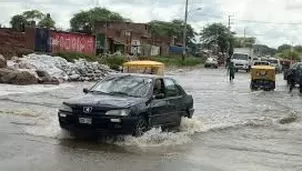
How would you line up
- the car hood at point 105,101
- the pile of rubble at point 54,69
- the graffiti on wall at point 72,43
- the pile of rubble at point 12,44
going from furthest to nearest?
the graffiti on wall at point 72,43 → the pile of rubble at point 12,44 → the pile of rubble at point 54,69 → the car hood at point 105,101

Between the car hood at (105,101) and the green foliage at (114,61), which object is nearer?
the car hood at (105,101)

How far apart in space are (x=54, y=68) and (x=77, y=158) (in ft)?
91.3

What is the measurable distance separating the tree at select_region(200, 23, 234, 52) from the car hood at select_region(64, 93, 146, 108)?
136096 millimetres

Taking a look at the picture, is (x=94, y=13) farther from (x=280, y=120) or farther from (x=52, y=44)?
(x=280, y=120)

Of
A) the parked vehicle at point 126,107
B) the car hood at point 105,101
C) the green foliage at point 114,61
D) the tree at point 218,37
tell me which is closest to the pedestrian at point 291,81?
the green foliage at point 114,61

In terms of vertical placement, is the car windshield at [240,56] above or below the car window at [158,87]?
above

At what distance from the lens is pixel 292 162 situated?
12.4 m

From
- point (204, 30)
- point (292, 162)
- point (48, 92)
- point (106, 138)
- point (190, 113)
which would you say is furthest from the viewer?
point (204, 30)

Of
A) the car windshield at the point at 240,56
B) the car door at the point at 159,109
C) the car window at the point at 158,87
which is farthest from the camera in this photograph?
the car windshield at the point at 240,56

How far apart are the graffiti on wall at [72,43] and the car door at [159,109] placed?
1571 inches

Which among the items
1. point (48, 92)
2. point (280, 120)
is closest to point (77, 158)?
point (280, 120)

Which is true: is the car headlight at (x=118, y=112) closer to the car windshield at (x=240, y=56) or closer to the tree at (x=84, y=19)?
the car windshield at (x=240, y=56)

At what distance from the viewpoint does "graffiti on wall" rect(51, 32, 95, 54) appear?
54.5 m

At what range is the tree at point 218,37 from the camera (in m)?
152
